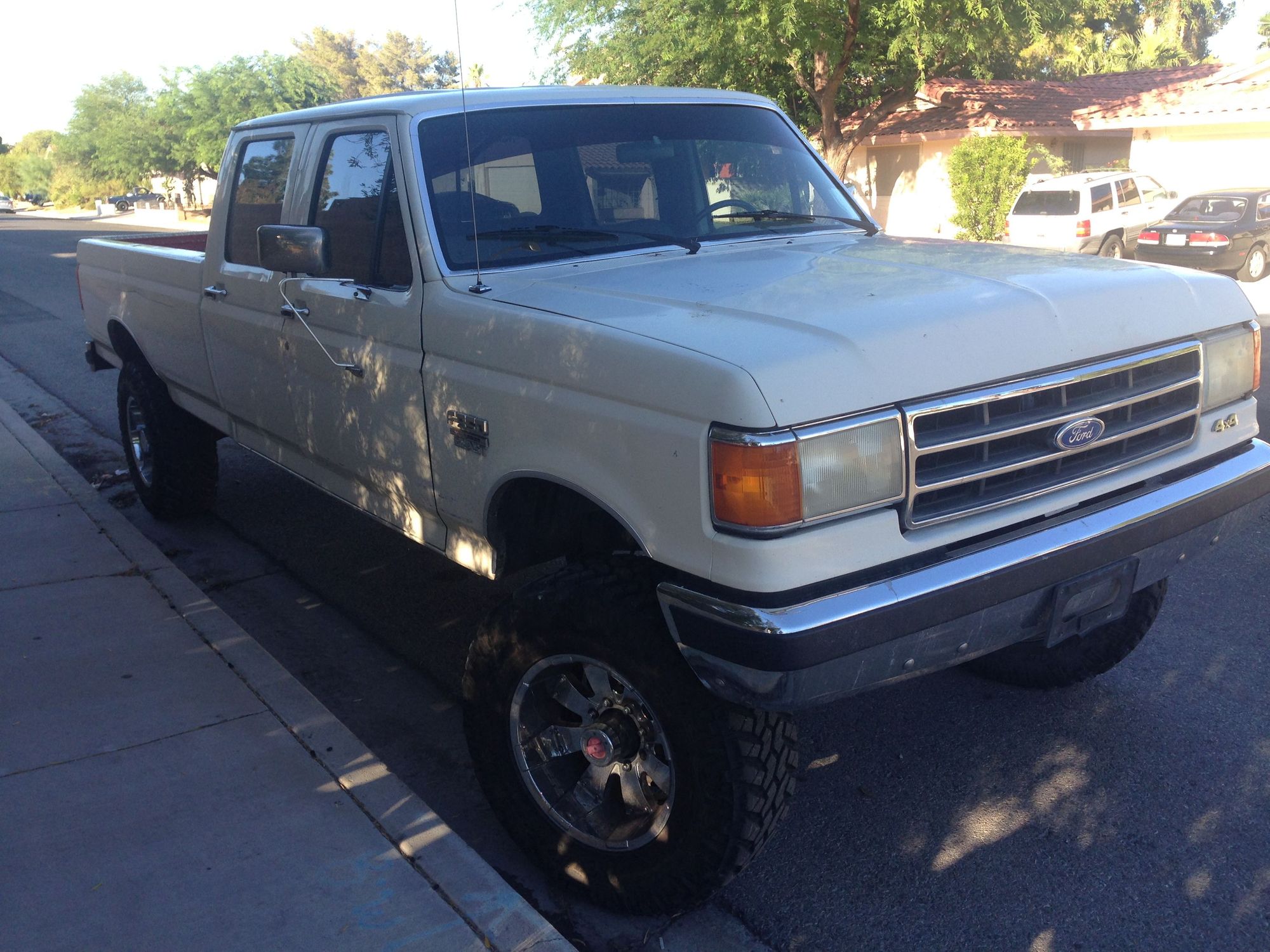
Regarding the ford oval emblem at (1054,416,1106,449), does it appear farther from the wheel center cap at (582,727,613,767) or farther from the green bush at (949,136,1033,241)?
the green bush at (949,136,1033,241)

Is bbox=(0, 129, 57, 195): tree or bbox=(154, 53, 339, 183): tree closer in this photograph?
bbox=(154, 53, 339, 183): tree

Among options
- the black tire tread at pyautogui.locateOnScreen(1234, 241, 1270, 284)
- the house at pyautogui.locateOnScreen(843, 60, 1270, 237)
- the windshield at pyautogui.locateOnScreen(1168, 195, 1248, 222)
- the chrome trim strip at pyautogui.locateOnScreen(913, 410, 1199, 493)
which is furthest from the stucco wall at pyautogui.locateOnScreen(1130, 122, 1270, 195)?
the chrome trim strip at pyautogui.locateOnScreen(913, 410, 1199, 493)

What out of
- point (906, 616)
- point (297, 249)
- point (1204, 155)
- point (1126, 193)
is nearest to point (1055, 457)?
point (906, 616)

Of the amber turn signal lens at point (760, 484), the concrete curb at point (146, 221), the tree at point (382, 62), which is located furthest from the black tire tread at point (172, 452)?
the tree at point (382, 62)

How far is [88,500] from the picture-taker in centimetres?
635

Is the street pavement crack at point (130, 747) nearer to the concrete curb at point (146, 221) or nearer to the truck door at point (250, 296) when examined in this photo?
the truck door at point (250, 296)

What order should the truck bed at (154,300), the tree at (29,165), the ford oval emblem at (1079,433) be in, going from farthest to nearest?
the tree at (29,165)
the truck bed at (154,300)
the ford oval emblem at (1079,433)

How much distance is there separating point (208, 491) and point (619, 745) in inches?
162

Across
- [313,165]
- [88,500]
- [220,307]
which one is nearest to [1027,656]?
[313,165]

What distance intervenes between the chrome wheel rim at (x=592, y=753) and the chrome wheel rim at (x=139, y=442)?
154 inches

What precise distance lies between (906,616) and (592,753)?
3.16ft

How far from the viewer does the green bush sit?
21469 millimetres

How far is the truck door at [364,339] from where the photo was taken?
3.50m

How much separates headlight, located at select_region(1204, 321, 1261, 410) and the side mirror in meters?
2.78
